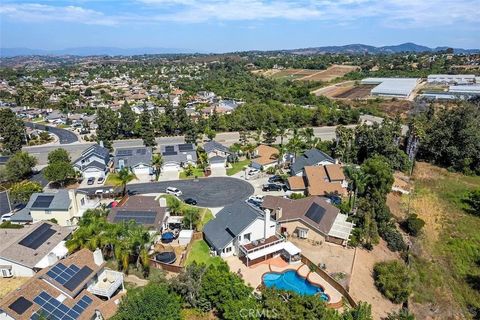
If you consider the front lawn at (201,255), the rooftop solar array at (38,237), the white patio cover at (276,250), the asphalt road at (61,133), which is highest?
the rooftop solar array at (38,237)

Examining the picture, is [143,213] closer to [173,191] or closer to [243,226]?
[243,226]

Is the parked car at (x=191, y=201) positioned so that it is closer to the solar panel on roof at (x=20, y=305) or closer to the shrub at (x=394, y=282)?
the shrub at (x=394, y=282)

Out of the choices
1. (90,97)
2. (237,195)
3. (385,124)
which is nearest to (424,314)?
(237,195)

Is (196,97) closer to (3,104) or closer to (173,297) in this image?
(3,104)

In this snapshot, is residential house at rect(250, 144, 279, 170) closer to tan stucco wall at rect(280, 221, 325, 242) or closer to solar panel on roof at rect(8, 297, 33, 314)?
tan stucco wall at rect(280, 221, 325, 242)

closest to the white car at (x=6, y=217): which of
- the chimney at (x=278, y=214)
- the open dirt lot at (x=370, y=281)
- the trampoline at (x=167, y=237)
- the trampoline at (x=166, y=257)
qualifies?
the trampoline at (x=167, y=237)

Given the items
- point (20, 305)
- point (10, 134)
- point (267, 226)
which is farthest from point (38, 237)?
point (10, 134)

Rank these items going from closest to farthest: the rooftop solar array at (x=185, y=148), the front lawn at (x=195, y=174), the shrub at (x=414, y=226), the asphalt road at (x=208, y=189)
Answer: the shrub at (x=414, y=226) → the asphalt road at (x=208, y=189) → the front lawn at (x=195, y=174) → the rooftop solar array at (x=185, y=148)
